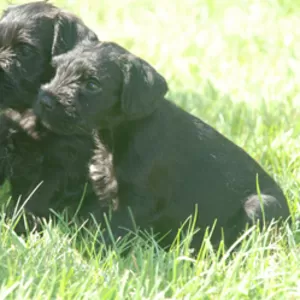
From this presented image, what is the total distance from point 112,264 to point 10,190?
1.18m

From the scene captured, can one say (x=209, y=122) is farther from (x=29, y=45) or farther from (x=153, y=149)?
(x=29, y=45)

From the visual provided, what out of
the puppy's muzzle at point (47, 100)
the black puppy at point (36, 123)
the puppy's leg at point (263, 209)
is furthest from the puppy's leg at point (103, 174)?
the puppy's leg at point (263, 209)

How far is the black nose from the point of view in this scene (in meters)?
3.73

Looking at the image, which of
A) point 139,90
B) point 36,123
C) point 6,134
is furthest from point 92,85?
point 6,134

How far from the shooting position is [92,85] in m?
3.82

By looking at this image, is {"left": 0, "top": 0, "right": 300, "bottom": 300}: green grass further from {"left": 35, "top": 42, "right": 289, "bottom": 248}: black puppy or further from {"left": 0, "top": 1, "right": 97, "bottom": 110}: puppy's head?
{"left": 0, "top": 1, "right": 97, "bottom": 110}: puppy's head

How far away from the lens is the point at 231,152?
4184mm

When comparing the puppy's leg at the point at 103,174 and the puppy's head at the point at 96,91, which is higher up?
the puppy's head at the point at 96,91

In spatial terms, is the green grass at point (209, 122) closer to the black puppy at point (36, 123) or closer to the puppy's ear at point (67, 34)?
the black puppy at point (36, 123)

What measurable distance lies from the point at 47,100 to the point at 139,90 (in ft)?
1.47

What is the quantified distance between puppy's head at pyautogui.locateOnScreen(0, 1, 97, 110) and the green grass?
73cm

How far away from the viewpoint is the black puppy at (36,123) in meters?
4.09

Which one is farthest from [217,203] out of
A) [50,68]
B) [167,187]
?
[50,68]

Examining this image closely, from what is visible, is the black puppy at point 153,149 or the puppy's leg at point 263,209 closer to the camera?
the black puppy at point 153,149
